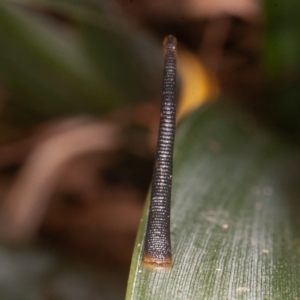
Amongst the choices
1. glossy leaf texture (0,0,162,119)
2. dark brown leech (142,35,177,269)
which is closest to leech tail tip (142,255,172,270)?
dark brown leech (142,35,177,269)

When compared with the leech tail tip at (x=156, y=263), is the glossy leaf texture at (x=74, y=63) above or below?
above

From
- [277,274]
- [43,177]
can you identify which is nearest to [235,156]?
[277,274]

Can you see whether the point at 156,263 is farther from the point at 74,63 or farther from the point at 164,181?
the point at 74,63

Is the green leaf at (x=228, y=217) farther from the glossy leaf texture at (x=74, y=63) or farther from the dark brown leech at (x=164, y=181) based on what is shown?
the glossy leaf texture at (x=74, y=63)


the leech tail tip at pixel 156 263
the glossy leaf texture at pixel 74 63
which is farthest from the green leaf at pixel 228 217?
the glossy leaf texture at pixel 74 63

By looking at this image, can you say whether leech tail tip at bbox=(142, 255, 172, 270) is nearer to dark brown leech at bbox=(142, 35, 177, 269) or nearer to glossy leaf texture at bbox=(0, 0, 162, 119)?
dark brown leech at bbox=(142, 35, 177, 269)
